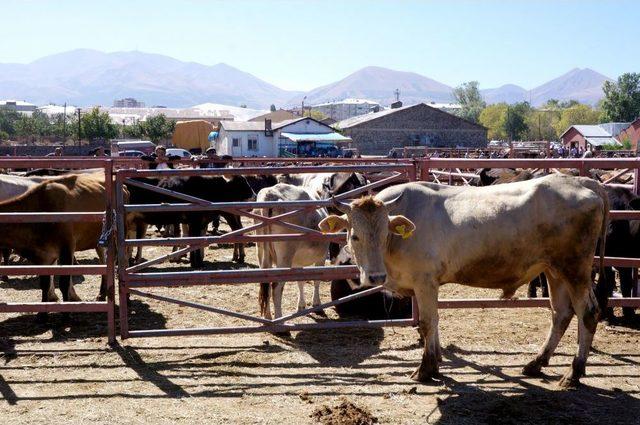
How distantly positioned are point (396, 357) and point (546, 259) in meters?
1.78

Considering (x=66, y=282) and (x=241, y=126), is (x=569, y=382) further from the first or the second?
(x=241, y=126)

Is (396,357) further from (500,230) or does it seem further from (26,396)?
(26,396)

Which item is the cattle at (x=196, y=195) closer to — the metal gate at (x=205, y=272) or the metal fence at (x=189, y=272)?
the metal fence at (x=189, y=272)

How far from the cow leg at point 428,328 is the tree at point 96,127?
66.2m

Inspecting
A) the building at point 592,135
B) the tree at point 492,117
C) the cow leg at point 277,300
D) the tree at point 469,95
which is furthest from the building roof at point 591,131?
the tree at point 469,95

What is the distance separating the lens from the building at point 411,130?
217ft

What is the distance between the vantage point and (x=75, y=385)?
609 cm

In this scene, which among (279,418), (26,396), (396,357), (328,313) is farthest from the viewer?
(328,313)

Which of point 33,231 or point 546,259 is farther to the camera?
point 33,231

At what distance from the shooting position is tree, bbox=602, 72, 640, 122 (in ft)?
325

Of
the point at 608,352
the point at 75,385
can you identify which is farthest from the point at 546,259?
the point at 75,385

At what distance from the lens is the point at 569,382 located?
19.7ft

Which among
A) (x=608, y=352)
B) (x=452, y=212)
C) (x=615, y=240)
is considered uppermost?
(x=452, y=212)

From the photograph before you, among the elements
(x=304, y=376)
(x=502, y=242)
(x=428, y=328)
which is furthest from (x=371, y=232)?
(x=304, y=376)
